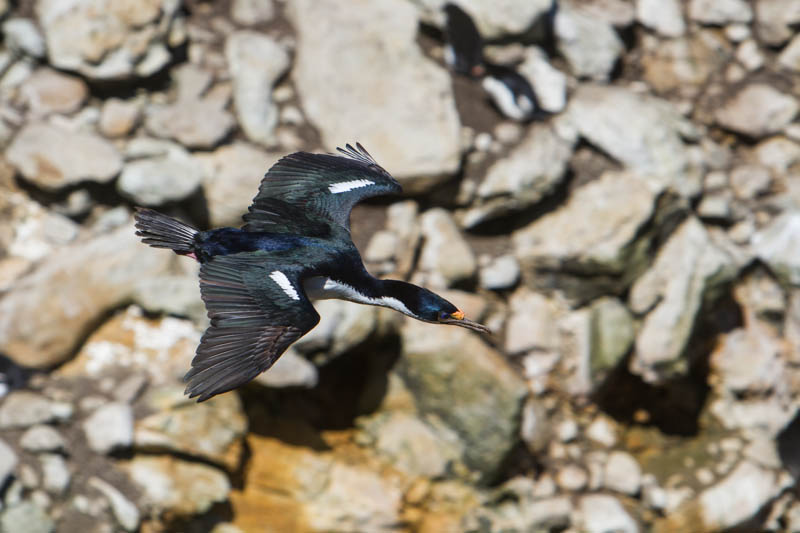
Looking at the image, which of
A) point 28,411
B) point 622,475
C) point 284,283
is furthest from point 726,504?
point 284,283

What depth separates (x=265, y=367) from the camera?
4.82 m

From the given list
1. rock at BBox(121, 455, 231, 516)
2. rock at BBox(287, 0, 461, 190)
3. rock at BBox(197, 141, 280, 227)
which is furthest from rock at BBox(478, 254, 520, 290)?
rock at BBox(121, 455, 231, 516)

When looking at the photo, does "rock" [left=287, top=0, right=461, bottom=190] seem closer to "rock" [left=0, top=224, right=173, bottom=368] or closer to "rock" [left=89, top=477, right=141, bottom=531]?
"rock" [left=0, top=224, right=173, bottom=368]

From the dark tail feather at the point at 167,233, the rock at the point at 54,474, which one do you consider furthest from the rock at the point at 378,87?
the dark tail feather at the point at 167,233

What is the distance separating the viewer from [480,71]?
10328 millimetres

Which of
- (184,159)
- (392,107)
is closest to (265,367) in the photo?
(184,159)

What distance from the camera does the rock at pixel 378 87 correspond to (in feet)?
31.4

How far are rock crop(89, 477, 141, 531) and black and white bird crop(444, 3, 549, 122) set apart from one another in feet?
15.8

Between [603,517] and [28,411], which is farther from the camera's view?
[603,517]

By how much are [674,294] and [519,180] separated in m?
1.78

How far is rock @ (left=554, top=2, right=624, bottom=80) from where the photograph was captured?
35.6 ft

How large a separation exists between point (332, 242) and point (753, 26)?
24.6ft

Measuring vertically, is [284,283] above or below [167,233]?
above

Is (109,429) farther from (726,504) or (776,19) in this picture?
(776,19)
